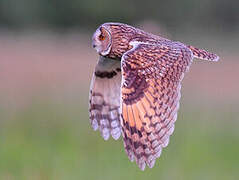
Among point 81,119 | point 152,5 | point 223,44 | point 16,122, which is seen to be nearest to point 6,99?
point 16,122

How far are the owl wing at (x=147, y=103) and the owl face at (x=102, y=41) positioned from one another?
1.19 feet

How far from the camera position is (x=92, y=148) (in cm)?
714

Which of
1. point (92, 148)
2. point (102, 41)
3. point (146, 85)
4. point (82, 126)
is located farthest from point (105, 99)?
point (82, 126)

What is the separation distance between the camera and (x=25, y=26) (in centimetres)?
2466

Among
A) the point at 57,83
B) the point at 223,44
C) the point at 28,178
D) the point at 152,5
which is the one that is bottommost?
the point at 28,178

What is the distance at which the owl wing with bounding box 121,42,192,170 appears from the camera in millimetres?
4422

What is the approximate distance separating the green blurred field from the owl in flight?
1225 millimetres

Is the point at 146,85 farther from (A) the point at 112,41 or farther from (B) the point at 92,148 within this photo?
(B) the point at 92,148

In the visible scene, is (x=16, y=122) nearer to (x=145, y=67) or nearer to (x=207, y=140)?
(x=207, y=140)

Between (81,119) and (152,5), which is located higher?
(152,5)

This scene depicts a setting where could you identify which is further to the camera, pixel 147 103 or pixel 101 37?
pixel 101 37

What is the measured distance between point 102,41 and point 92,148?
2.28 meters

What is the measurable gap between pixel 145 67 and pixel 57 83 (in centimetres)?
374

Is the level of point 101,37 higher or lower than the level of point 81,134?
higher
